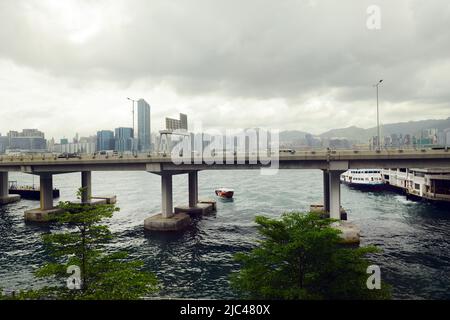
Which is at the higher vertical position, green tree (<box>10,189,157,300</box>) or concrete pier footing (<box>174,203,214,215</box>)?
green tree (<box>10,189,157,300</box>)

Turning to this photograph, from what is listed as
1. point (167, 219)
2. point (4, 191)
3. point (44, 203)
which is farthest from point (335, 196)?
point (4, 191)

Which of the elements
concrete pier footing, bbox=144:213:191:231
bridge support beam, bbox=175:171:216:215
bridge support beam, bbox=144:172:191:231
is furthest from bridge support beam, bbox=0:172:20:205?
concrete pier footing, bbox=144:213:191:231

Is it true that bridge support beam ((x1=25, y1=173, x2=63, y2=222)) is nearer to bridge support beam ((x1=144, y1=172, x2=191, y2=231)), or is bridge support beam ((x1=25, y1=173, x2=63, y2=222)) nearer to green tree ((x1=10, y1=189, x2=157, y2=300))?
bridge support beam ((x1=144, y1=172, x2=191, y2=231))

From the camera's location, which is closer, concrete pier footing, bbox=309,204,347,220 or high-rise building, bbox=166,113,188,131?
concrete pier footing, bbox=309,204,347,220

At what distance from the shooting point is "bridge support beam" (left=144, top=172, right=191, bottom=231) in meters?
52.2

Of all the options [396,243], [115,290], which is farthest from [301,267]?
[396,243]

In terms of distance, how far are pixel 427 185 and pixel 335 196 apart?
1722 inches

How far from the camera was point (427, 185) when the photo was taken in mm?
77062

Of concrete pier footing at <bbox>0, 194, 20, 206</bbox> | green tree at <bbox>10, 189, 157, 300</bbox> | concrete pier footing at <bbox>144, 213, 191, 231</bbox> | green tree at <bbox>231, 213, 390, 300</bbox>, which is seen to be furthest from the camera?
concrete pier footing at <bbox>0, 194, 20, 206</bbox>

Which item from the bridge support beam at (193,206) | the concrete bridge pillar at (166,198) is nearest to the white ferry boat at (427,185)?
the bridge support beam at (193,206)

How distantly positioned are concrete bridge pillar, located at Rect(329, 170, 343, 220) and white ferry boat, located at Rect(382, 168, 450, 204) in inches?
1558

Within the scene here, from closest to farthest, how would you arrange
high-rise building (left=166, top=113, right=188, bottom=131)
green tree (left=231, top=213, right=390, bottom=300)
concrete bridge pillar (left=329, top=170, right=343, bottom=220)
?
green tree (left=231, top=213, right=390, bottom=300), concrete bridge pillar (left=329, top=170, right=343, bottom=220), high-rise building (left=166, top=113, right=188, bottom=131)

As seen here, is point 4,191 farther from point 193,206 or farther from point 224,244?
point 224,244
